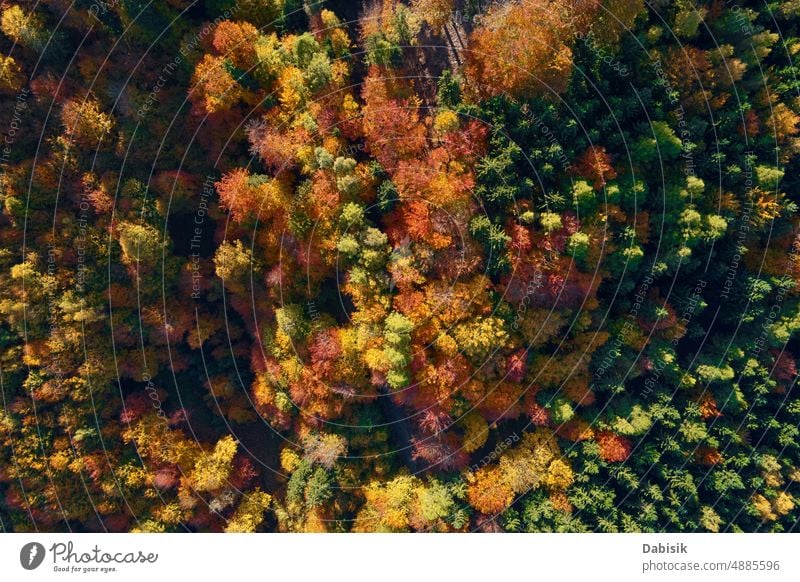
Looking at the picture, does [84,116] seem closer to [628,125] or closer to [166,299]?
[166,299]
